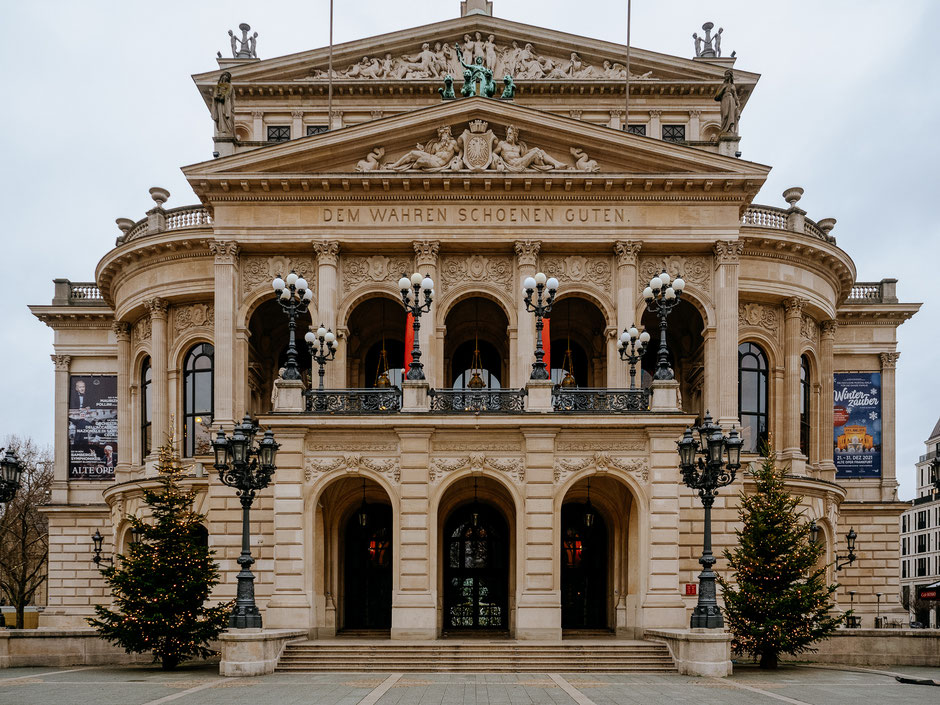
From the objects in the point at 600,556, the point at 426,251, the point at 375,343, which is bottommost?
the point at 600,556

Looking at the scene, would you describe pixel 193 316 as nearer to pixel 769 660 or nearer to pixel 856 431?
pixel 769 660

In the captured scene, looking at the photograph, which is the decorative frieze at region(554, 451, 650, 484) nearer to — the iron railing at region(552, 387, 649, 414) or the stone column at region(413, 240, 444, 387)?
the iron railing at region(552, 387, 649, 414)

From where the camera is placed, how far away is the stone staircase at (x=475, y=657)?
29.4m

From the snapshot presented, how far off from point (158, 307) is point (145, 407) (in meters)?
5.15

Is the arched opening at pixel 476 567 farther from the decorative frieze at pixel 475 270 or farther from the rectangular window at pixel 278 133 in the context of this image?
the rectangular window at pixel 278 133

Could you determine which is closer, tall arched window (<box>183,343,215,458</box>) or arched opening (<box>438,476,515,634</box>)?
arched opening (<box>438,476,515,634</box>)

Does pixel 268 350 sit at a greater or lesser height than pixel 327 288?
lesser

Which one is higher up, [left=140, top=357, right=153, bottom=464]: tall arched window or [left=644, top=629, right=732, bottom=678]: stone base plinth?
[left=140, top=357, right=153, bottom=464]: tall arched window

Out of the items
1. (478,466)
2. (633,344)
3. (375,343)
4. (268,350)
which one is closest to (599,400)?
(478,466)

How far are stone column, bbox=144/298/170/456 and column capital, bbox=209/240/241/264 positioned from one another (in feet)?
19.6

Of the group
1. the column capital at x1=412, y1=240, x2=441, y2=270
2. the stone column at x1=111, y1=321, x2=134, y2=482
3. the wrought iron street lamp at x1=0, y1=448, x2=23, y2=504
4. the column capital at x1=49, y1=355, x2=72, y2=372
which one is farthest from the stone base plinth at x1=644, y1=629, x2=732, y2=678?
the column capital at x1=49, y1=355, x2=72, y2=372

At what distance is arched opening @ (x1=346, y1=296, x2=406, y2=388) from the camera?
47812 millimetres

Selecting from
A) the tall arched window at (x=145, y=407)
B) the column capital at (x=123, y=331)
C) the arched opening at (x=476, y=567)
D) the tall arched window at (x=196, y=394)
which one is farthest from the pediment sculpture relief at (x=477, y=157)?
the column capital at (x=123, y=331)

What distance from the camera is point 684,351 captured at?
162 ft
